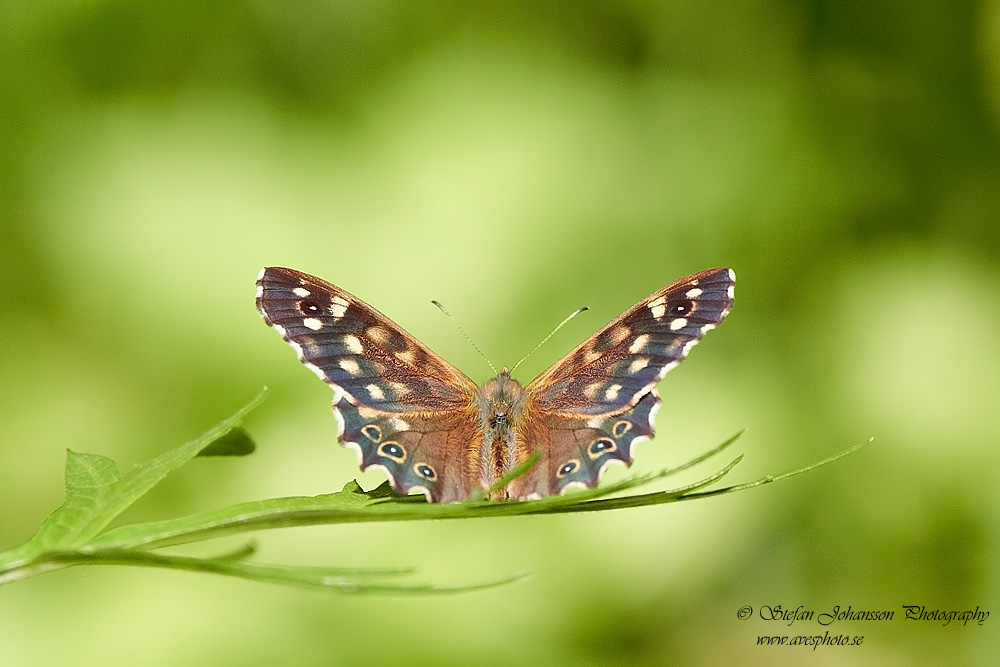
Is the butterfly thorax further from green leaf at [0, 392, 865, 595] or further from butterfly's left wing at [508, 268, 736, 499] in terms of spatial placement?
green leaf at [0, 392, 865, 595]

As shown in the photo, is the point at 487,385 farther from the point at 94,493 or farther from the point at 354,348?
the point at 94,493

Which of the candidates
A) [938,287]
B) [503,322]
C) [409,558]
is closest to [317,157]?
[503,322]

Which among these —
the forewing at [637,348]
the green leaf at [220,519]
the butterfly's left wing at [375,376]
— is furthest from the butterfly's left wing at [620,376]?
the green leaf at [220,519]

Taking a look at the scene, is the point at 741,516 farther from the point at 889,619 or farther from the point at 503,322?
the point at 503,322

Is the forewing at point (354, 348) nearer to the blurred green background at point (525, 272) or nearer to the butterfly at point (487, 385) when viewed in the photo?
the butterfly at point (487, 385)

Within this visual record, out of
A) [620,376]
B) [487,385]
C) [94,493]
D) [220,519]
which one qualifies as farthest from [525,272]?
[220,519]

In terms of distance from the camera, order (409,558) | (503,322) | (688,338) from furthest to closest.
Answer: (503,322) → (409,558) → (688,338)

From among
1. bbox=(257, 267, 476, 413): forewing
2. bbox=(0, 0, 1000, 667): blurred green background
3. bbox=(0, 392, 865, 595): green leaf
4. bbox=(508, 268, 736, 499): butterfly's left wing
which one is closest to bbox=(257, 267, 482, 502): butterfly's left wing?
bbox=(257, 267, 476, 413): forewing
